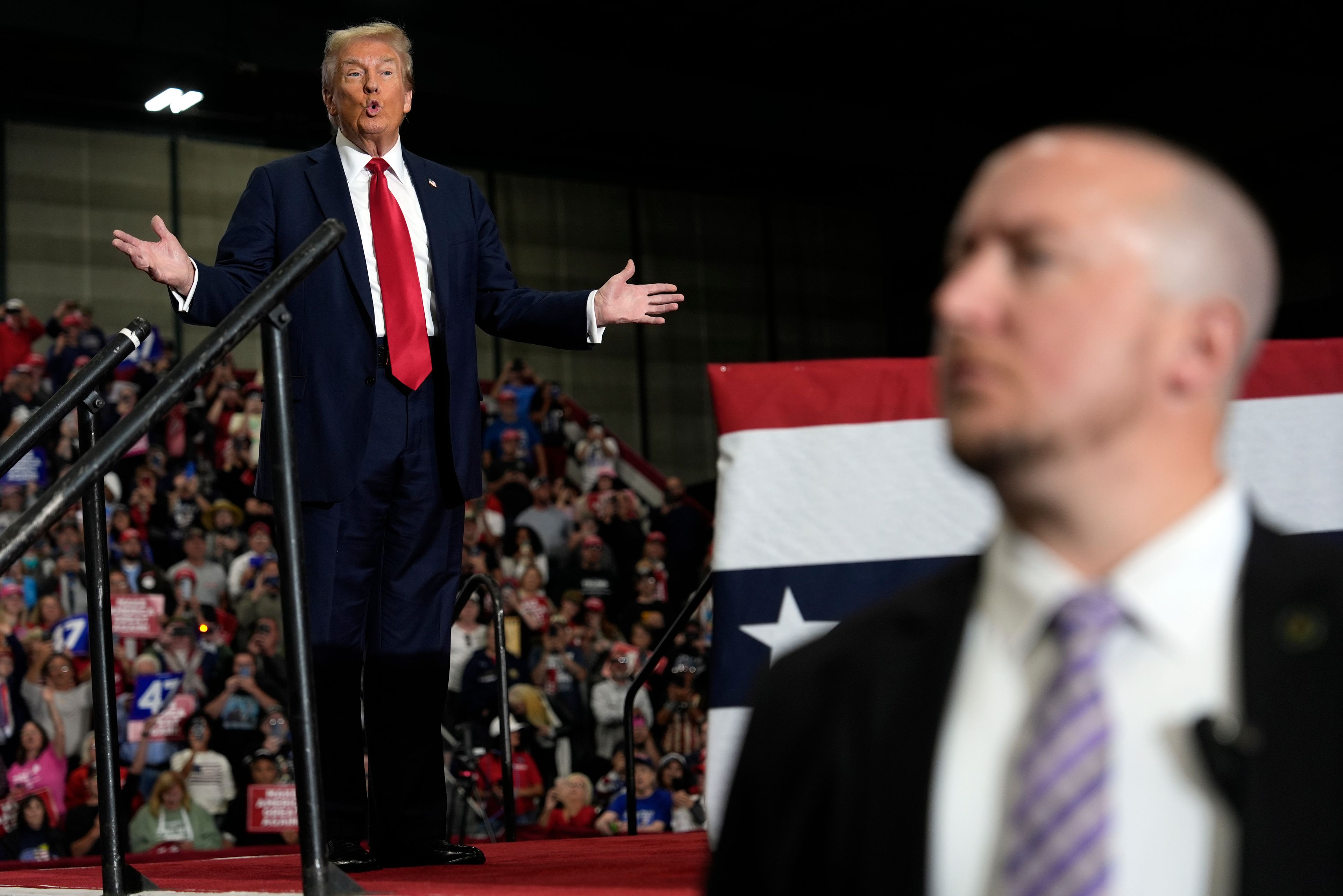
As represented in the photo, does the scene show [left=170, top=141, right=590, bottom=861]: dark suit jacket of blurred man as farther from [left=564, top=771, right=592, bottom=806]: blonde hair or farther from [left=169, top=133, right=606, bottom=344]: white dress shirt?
[left=564, top=771, right=592, bottom=806]: blonde hair

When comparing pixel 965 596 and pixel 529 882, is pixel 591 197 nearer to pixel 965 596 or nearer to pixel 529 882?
pixel 529 882

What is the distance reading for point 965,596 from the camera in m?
0.95

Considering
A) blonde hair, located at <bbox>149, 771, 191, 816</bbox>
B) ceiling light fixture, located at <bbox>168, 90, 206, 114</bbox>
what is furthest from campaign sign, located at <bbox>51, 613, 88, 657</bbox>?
ceiling light fixture, located at <bbox>168, 90, 206, 114</bbox>

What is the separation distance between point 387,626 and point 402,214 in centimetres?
79

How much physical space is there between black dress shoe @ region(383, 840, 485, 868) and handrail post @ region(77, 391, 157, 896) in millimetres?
470

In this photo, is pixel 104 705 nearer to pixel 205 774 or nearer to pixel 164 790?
pixel 164 790

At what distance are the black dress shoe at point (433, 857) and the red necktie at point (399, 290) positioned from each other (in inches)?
33.9

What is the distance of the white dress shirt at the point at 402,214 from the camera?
9.25 feet

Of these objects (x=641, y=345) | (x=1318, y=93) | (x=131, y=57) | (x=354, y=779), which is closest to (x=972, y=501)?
(x=354, y=779)

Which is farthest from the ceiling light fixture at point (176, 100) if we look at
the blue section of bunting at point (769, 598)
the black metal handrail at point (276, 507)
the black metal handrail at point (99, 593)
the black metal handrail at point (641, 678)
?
the blue section of bunting at point (769, 598)

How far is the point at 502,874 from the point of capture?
98.0 inches

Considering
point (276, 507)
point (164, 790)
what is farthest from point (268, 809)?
point (276, 507)

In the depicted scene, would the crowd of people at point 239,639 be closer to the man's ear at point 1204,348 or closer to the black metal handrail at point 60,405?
the black metal handrail at point 60,405

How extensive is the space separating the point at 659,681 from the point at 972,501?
7486 millimetres
